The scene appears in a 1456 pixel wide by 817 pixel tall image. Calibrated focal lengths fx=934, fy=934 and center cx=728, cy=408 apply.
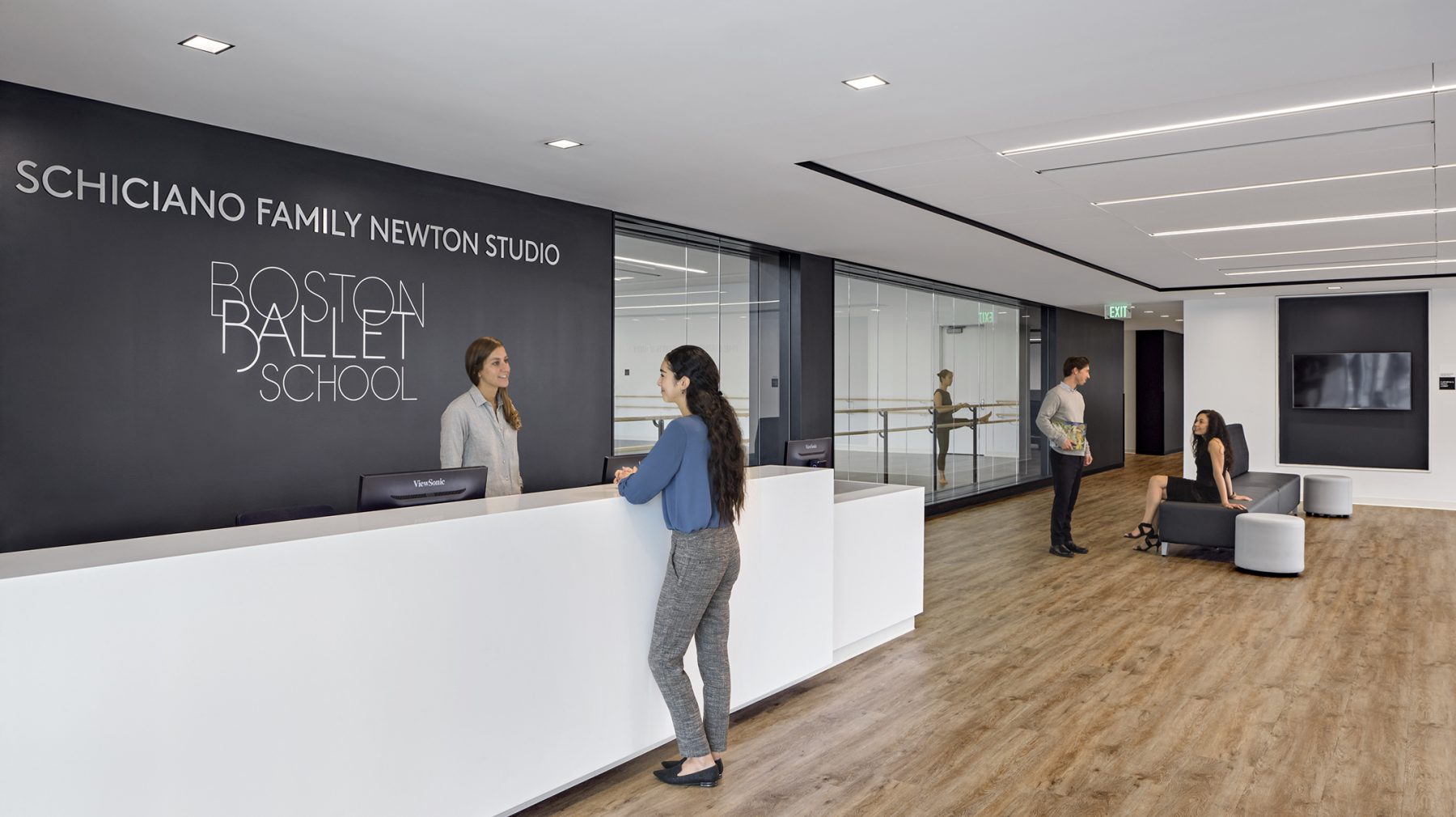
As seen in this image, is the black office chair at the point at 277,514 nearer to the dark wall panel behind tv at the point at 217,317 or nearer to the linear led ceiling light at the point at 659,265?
the dark wall panel behind tv at the point at 217,317

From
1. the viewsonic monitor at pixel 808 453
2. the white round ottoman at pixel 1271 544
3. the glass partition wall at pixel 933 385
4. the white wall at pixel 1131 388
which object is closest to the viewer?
the viewsonic monitor at pixel 808 453

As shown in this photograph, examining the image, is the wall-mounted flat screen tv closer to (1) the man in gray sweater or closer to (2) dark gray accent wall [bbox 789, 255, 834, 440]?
(1) the man in gray sweater

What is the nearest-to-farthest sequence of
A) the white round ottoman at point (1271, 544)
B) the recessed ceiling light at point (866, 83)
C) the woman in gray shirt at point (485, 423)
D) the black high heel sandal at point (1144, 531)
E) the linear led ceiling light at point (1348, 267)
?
the recessed ceiling light at point (866, 83) < the woman in gray shirt at point (485, 423) < the white round ottoman at point (1271, 544) < the black high heel sandal at point (1144, 531) < the linear led ceiling light at point (1348, 267)

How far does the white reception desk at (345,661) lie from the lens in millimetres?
2123

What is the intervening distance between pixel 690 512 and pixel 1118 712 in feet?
7.90

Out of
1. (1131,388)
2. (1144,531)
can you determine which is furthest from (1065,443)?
(1131,388)

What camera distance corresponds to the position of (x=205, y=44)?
334cm

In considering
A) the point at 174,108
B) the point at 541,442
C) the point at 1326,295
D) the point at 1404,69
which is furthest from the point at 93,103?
the point at 1326,295

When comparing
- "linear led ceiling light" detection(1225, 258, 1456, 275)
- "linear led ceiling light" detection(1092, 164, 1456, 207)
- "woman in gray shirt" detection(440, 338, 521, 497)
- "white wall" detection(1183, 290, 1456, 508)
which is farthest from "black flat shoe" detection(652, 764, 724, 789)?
"white wall" detection(1183, 290, 1456, 508)

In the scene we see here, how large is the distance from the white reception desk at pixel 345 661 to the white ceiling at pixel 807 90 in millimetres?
1667

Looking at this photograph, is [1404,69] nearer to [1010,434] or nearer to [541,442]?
[541,442]

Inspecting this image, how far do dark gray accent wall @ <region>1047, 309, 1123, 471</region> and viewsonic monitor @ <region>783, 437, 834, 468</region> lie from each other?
31.3 feet

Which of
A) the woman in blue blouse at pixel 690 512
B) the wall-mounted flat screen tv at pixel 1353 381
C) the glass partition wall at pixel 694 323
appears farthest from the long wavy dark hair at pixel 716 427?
the wall-mounted flat screen tv at pixel 1353 381

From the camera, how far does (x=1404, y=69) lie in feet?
11.9
